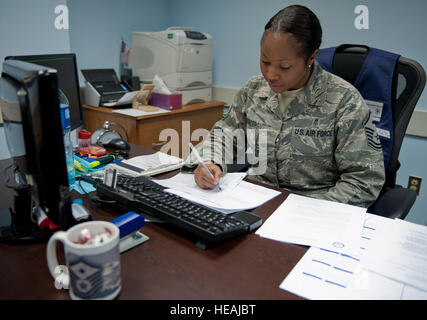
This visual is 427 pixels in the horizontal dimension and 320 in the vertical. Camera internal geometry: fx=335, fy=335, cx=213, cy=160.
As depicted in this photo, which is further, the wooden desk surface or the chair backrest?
the wooden desk surface

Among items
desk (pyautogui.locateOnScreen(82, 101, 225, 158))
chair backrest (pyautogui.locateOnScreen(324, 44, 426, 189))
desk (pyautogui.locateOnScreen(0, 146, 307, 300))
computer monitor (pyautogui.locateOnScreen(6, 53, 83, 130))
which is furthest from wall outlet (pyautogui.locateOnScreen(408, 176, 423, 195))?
computer monitor (pyautogui.locateOnScreen(6, 53, 83, 130))

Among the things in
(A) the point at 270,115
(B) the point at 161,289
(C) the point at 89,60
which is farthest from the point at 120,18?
(B) the point at 161,289

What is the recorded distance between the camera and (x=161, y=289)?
582mm

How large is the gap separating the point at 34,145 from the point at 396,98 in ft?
3.91

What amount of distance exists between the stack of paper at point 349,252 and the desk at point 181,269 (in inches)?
1.5

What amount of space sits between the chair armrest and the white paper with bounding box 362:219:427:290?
216 mm

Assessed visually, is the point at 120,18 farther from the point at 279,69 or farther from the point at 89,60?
the point at 279,69

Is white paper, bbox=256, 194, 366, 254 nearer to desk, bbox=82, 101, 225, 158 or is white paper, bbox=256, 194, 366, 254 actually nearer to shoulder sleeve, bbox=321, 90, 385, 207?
shoulder sleeve, bbox=321, 90, 385, 207

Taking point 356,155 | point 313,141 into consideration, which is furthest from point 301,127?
point 356,155

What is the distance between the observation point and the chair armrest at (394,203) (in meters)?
1.04

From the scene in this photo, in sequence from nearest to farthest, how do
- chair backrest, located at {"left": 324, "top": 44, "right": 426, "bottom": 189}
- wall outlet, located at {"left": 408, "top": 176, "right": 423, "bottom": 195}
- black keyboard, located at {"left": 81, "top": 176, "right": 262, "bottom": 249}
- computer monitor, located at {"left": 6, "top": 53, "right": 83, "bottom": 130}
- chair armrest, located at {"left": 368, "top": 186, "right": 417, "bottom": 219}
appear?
1. black keyboard, located at {"left": 81, "top": 176, "right": 262, "bottom": 249}
2. chair armrest, located at {"left": 368, "top": 186, "right": 417, "bottom": 219}
3. chair backrest, located at {"left": 324, "top": 44, "right": 426, "bottom": 189}
4. computer monitor, located at {"left": 6, "top": 53, "right": 83, "bottom": 130}
5. wall outlet, located at {"left": 408, "top": 176, "right": 423, "bottom": 195}

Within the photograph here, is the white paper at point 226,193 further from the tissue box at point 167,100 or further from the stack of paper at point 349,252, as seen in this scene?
the tissue box at point 167,100

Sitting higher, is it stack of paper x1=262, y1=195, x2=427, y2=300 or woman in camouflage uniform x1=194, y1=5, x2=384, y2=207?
woman in camouflage uniform x1=194, y1=5, x2=384, y2=207

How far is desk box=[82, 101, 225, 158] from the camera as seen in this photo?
225cm
